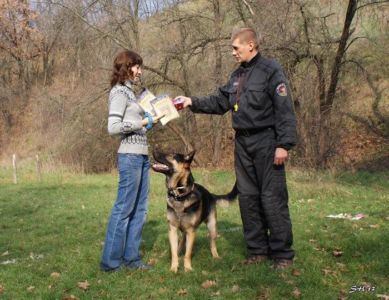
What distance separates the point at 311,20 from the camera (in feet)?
56.4

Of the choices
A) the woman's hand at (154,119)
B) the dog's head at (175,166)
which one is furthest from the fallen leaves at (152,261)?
the woman's hand at (154,119)

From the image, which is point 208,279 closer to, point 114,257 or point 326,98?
point 114,257

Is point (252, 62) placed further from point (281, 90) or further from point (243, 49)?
point (281, 90)

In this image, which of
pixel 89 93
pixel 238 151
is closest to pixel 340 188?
pixel 238 151

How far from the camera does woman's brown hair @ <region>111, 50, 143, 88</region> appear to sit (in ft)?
16.6

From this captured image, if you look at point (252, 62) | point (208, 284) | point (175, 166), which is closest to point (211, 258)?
point (208, 284)

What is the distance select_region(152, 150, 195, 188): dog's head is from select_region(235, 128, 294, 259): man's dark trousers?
1.91 feet

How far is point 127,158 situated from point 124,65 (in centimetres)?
98

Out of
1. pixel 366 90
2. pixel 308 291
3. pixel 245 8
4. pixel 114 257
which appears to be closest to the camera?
pixel 308 291

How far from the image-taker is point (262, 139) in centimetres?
513

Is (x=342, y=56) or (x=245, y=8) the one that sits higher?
(x=245, y=8)

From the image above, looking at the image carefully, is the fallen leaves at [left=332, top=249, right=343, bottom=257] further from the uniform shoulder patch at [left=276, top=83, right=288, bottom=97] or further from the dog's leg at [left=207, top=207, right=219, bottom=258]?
the uniform shoulder patch at [left=276, top=83, right=288, bottom=97]

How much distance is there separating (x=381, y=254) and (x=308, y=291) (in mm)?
1476

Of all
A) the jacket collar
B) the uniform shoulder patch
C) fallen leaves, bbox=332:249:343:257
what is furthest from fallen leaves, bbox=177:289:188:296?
the jacket collar
